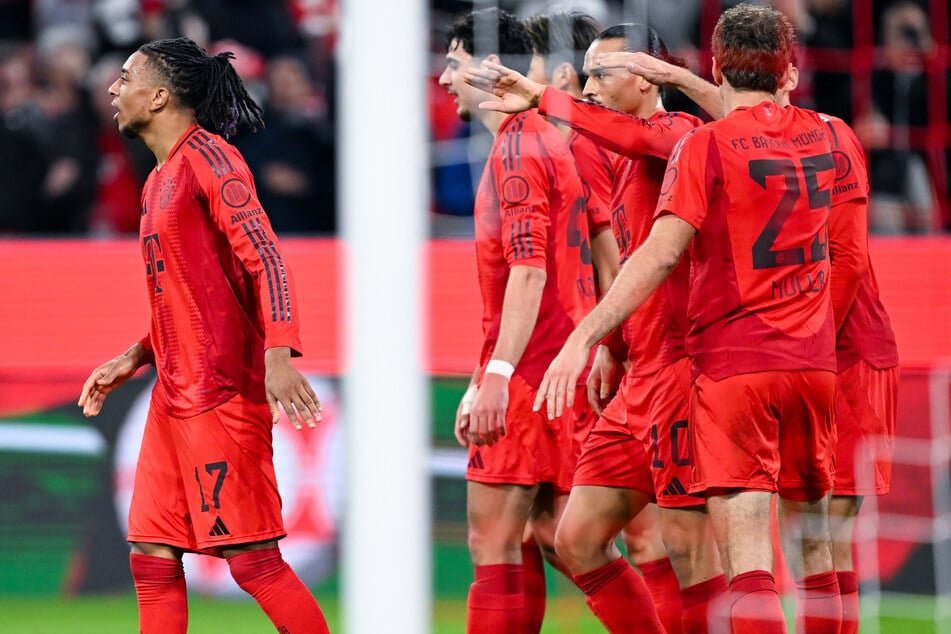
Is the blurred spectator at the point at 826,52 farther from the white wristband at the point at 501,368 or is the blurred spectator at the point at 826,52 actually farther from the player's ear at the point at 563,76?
the white wristband at the point at 501,368

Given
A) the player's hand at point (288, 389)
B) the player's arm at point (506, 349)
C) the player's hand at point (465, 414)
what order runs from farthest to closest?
1. the player's hand at point (465, 414)
2. the player's arm at point (506, 349)
3. the player's hand at point (288, 389)

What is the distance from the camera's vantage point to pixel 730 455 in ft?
11.4

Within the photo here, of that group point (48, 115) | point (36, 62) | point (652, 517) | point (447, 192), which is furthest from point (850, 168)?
point (36, 62)

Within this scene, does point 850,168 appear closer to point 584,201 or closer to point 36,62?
point 584,201

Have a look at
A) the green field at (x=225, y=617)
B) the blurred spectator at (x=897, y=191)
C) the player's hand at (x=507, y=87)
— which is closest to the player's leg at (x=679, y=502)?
the player's hand at (x=507, y=87)

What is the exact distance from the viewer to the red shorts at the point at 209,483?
3885 mm

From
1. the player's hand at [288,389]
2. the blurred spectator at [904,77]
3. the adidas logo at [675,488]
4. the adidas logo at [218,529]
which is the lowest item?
the adidas logo at [218,529]

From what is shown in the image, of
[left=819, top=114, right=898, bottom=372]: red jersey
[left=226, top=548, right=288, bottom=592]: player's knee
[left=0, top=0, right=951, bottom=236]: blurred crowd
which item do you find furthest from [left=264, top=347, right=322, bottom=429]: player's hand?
[left=0, top=0, right=951, bottom=236]: blurred crowd

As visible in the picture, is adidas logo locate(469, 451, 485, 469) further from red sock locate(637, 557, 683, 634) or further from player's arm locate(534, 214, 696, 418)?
player's arm locate(534, 214, 696, 418)

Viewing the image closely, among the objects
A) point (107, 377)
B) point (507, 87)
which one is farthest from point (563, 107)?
point (107, 377)

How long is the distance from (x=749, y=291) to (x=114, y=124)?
4.71m

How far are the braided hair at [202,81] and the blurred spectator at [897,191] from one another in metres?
3.69

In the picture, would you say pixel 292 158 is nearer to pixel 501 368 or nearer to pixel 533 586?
pixel 533 586

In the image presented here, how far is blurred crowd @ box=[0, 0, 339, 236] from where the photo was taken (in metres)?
7.13
